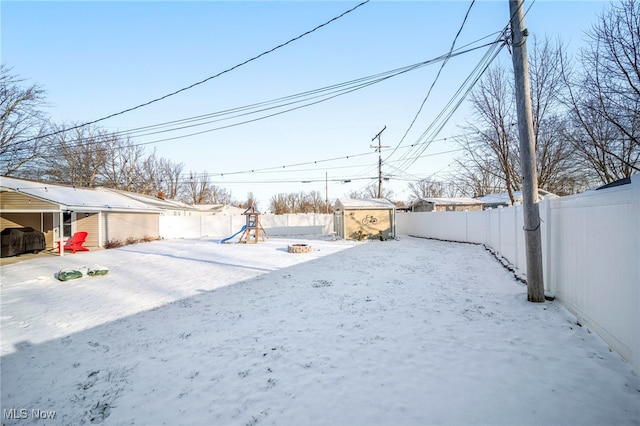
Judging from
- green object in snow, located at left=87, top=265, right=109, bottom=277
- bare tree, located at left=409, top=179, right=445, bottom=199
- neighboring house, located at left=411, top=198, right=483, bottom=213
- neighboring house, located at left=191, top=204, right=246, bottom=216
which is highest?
bare tree, located at left=409, top=179, right=445, bottom=199

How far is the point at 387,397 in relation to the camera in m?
2.43

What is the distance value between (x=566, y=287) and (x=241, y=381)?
4617 mm

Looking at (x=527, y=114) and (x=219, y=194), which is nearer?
(x=527, y=114)

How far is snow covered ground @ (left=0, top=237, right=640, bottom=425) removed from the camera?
2291 millimetres

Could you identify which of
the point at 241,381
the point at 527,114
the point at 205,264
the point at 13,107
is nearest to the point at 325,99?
the point at 527,114

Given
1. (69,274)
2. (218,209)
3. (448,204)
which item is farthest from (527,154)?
(218,209)

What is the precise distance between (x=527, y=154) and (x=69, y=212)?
1861cm

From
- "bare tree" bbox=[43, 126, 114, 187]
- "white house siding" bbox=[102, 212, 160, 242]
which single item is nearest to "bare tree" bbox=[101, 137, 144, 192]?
"bare tree" bbox=[43, 126, 114, 187]

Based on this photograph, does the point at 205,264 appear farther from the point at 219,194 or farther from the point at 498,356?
the point at 219,194

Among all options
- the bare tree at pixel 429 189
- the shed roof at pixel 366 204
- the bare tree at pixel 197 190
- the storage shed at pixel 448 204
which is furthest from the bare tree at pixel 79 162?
the bare tree at pixel 429 189

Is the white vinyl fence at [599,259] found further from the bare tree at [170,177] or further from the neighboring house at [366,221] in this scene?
the bare tree at [170,177]

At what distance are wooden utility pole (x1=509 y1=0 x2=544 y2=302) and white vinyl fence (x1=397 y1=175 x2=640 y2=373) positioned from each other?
0.29 metres

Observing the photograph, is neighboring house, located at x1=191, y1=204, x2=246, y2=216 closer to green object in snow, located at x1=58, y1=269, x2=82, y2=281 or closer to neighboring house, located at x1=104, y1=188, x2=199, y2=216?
neighboring house, located at x1=104, y1=188, x2=199, y2=216

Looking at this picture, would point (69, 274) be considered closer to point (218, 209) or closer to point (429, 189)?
point (218, 209)
